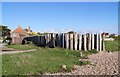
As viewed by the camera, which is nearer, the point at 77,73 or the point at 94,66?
the point at 77,73

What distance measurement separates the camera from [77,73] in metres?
14.3

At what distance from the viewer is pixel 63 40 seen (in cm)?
2759

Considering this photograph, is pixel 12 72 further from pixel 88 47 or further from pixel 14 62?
pixel 88 47

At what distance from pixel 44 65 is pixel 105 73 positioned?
10.8ft

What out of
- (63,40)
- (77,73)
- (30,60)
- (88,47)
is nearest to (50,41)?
(63,40)

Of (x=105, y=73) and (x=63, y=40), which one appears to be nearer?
(x=105, y=73)

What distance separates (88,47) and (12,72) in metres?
14.3

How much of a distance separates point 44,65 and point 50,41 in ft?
49.2

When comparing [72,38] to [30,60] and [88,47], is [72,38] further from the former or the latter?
[30,60]

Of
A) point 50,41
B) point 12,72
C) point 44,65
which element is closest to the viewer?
point 12,72

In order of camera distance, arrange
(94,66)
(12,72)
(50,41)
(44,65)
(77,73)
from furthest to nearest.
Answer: (50,41) → (94,66) → (44,65) → (77,73) → (12,72)

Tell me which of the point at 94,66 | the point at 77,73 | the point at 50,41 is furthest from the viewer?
the point at 50,41

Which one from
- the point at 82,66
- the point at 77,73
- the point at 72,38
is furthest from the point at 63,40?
the point at 77,73

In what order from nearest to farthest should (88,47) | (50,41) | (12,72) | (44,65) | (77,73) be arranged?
(12,72), (77,73), (44,65), (88,47), (50,41)
